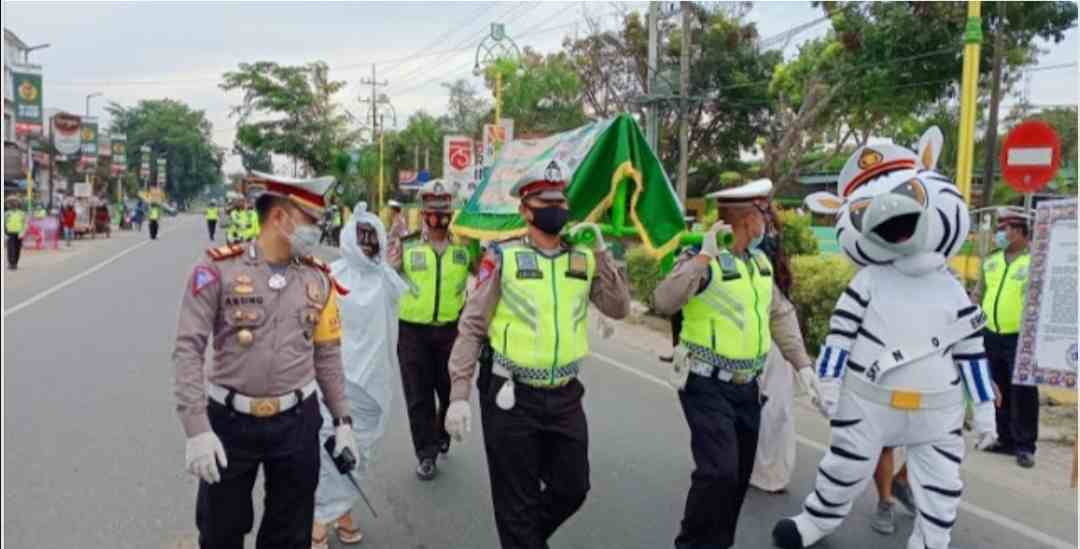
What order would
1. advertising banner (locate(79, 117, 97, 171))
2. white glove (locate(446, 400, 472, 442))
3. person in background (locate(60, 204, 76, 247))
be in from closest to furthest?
white glove (locate(446, 400, 472, 442)) < person in background (locate(60, 204, 76, 247)) < advertising banner (locate(79, 117, 97, 171))

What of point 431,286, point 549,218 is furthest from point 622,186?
point 431,286

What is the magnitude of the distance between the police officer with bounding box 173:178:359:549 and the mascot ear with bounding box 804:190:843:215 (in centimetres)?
271

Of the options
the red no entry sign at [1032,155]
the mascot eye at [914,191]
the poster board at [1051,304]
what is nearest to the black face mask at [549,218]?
the mascot eye at [914,191]

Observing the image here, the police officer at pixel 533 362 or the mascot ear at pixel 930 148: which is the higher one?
the mascot ear at pixel 930 148

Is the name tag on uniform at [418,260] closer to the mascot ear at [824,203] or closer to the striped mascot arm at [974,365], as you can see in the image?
the mascot ear at [824,203]

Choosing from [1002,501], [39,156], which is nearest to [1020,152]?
[1002,501]

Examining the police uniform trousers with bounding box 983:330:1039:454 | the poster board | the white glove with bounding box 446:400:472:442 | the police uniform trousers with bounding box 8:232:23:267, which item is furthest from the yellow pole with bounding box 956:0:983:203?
the police uniform trousers with bounding box 8:232:23:267

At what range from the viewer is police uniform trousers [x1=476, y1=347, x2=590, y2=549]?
3654 mm

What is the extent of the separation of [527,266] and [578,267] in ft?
0.73

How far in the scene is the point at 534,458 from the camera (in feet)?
12.1

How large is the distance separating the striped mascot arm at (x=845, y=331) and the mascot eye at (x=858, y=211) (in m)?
0.24

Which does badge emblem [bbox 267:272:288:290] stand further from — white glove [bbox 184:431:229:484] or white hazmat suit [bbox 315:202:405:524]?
white hazmat suit [bbox 315:202:405:524]

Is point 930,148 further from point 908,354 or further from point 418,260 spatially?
point 418,260

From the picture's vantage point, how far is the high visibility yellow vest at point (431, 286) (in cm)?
540
